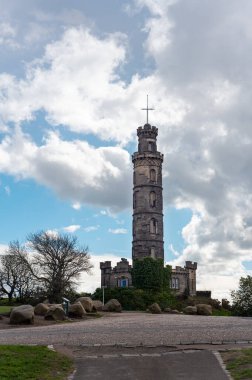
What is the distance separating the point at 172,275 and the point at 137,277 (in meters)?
7.27

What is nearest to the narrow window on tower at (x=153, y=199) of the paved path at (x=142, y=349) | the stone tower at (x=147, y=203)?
the stone tower at (x=147, y=203)

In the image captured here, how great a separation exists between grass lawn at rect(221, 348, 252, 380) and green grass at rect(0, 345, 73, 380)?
479 cm

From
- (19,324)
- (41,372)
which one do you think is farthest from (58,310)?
(41,372)

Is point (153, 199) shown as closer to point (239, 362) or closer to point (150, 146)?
point (150, 146)

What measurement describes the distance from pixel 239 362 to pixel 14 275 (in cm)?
6626

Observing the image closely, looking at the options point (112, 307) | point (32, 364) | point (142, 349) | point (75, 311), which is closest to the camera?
point (32, 364)

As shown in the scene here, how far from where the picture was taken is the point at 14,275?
79.6 metres

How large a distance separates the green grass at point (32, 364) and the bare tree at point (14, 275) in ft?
186

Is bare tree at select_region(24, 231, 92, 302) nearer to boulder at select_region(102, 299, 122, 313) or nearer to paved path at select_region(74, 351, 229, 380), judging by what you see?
boulder at select_region(102, 299, 122, 313)

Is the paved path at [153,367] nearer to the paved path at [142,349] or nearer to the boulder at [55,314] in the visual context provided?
the paved path at [142,349]

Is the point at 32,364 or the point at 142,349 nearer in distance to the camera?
the point at 32,364

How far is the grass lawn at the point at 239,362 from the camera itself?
49.6ft

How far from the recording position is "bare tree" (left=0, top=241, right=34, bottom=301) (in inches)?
2965

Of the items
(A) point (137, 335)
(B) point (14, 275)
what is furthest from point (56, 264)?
(A) point (137, 335)
